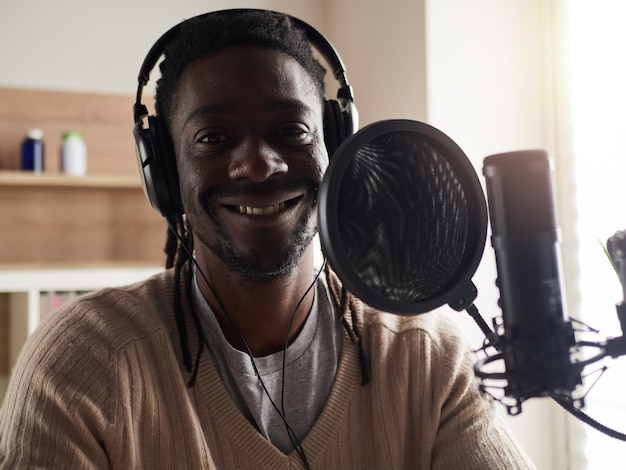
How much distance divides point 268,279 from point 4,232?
69.1 inches

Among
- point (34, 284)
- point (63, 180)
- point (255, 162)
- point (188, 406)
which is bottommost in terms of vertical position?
point (188, 406)

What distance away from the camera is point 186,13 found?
262 cm

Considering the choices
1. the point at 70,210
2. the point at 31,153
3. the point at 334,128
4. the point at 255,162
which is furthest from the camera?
the point at 70,210

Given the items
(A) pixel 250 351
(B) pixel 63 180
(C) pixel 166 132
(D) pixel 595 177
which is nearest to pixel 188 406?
(A) pixel 250 351

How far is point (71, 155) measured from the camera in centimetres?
246

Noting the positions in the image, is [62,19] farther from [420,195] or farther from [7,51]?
[420,195]

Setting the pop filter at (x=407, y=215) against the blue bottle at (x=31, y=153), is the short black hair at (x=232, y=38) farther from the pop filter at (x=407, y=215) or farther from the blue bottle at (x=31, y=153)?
the blue bottle at (x=31, y=153)

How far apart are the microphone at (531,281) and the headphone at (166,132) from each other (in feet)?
2.02

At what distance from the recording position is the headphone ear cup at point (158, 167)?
997 mm

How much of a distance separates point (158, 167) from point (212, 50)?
190mm

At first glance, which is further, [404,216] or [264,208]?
[264,208]

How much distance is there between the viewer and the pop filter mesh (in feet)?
1.70

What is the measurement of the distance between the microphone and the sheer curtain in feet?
4.48

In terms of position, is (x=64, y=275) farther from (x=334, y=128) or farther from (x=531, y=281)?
(x=531, y=281)
